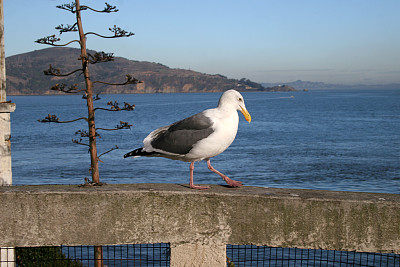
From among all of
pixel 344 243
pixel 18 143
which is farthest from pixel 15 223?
pixel 18 143

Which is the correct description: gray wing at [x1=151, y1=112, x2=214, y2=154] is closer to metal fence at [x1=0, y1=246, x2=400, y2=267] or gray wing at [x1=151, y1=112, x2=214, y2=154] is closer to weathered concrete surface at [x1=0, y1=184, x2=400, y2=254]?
metal fence at [x1=0, y1=246, x2=400, y2=267]

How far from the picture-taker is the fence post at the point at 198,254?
4582mm

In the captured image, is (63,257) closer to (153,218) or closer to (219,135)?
(219,135)

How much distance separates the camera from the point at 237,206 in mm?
4594

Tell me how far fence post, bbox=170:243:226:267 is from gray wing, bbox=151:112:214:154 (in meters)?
1.87

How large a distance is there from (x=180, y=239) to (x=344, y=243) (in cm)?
139

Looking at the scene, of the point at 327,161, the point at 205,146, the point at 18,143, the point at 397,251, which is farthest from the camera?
the point at 18,143

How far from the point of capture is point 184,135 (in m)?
6.45

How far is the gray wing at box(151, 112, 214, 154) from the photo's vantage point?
20.5ft

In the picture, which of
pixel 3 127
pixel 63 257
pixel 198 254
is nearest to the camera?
pixel 198 254

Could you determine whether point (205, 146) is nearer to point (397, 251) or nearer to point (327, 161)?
point (397, 251)

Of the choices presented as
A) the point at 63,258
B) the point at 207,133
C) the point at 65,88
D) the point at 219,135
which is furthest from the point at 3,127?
the point at 219,135

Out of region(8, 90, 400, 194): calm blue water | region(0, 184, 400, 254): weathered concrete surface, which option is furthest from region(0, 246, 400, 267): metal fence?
region(8, 90, 400, 194): calm blue water

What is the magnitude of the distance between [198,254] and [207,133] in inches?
75.6
